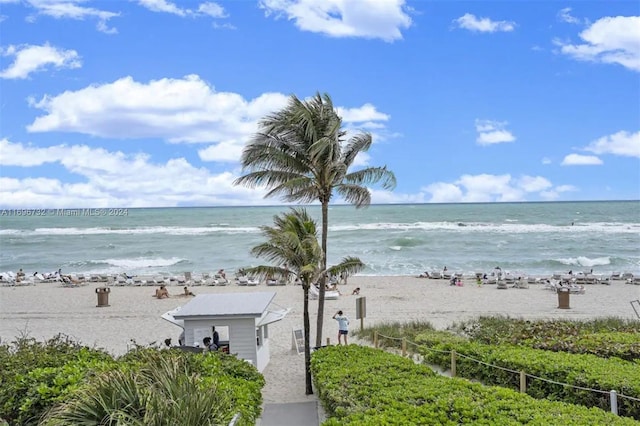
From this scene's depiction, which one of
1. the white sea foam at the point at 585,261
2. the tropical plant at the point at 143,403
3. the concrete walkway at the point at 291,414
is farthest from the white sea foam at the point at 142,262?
the tropical plant at the point at 143,403

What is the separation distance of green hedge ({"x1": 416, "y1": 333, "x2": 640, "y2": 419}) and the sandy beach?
13.7ft

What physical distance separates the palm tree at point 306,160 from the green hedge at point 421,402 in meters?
4.76

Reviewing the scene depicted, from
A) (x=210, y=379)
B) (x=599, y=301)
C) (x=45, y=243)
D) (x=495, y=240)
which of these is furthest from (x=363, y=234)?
(x=210, y=379)

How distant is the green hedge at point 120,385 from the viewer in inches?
260

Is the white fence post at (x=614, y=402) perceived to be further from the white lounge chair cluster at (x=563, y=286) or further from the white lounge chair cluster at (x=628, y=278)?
the white lounge chair cluster at (x=628, y=278)

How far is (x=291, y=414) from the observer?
10.9m

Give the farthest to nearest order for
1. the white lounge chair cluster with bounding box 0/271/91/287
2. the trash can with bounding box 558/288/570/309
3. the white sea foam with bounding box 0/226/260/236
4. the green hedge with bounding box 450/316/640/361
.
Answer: the white sea foam with bounding box 0/226/260/236 < the white lounge chair cluster with bounding box 0/271/91/287 < the trash can with bounding box 558/288/570/309 < the green hedge with bounding box 450/316/640/361

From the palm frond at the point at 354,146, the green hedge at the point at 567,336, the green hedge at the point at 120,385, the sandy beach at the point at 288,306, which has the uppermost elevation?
the palm frond at the point at 354,146

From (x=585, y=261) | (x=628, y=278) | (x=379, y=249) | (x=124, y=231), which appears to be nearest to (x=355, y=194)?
(x=628, y=278)

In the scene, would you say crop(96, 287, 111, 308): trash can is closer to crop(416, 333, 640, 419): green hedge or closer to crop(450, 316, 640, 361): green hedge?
crop(450, 316, 640, 361): green hedge

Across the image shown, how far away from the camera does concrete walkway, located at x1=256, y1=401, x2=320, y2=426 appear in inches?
403

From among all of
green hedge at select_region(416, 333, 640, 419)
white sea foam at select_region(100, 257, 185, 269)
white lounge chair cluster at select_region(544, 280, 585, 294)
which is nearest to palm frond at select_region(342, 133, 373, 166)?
green hedge at select_region(416, 333, 640, 419)

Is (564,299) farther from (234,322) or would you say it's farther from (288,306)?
(234,322)

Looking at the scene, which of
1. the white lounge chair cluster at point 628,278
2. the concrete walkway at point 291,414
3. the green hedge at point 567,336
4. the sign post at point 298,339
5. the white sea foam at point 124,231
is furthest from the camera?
the white sea foam at point 124,231
